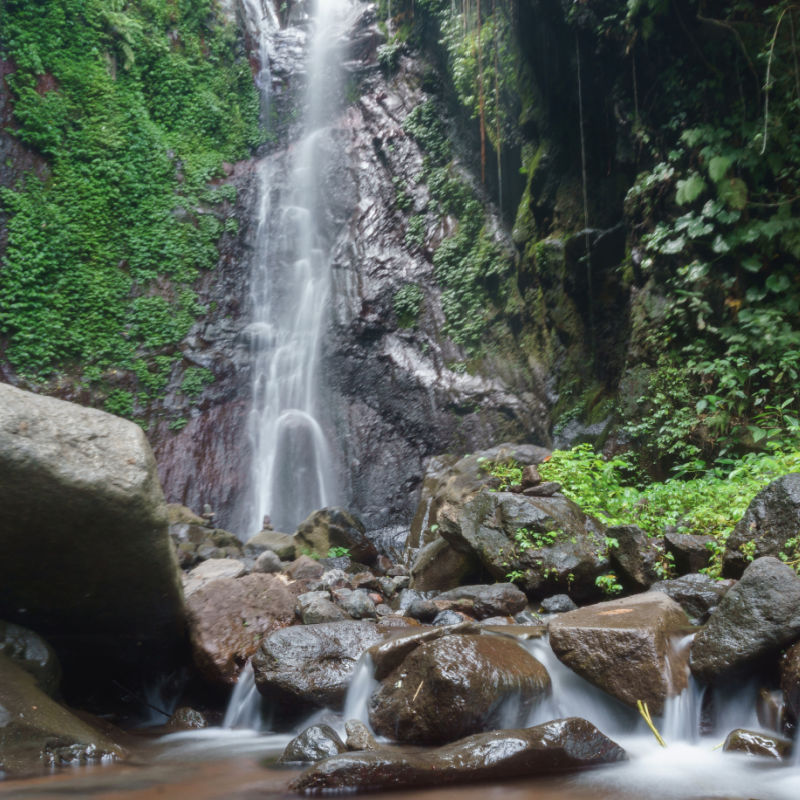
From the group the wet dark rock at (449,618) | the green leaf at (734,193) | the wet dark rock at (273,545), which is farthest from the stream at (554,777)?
the green leaf at (734,193)

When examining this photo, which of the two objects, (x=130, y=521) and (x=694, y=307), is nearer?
(x=130, y=521)

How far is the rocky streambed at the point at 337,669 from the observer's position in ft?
10.1

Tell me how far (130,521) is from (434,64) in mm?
16099

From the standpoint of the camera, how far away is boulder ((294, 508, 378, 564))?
10.0 m

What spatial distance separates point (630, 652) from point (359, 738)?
5.21ft

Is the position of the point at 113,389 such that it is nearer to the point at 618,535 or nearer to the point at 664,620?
the point at 618,535

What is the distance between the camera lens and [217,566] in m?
7.43

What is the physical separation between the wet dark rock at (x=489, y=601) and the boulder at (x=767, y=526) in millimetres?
1829

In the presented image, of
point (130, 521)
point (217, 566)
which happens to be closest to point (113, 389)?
point (217, 566)

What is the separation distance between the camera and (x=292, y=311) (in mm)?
16688

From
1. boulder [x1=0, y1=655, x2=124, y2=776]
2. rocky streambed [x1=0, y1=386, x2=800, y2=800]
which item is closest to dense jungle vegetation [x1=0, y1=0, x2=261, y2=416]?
rocky streambed [x1=0, y1=386, x2=800, y2=800]

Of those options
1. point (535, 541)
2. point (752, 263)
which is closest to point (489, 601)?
point (535, 541)

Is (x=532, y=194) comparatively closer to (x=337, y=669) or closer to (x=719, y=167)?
(x=719, y=167)

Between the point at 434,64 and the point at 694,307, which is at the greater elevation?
the point at 434,64
